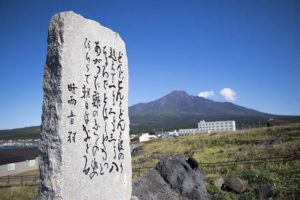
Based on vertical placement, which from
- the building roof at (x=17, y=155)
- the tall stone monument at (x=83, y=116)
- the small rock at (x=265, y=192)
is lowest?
the building roof at (x=17, y=155)

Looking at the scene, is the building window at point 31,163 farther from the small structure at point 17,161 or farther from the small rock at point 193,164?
the small rock at point 193,164

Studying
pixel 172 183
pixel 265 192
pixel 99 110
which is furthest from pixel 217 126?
pixel 99 110

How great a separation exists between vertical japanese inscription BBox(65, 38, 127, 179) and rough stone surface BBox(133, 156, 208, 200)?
301 cm

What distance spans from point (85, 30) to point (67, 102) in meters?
1.32

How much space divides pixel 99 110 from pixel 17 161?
37884mm

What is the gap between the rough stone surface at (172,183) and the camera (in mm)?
8258

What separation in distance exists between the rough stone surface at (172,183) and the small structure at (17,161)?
32655 mm

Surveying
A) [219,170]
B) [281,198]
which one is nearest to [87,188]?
[281,198]

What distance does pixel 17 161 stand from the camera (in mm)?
38094

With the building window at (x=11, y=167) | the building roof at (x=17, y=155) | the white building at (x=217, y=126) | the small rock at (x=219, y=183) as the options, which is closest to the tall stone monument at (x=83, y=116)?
the small rock at (x=219, y=183)

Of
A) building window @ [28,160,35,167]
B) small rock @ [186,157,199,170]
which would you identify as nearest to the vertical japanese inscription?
small rock @ [186,157,199,170]

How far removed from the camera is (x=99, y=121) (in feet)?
16.6

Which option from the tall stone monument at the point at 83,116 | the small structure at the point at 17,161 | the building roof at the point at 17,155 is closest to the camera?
the tall stone monument at the point at 83,116

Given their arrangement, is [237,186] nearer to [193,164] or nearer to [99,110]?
[193,164]
